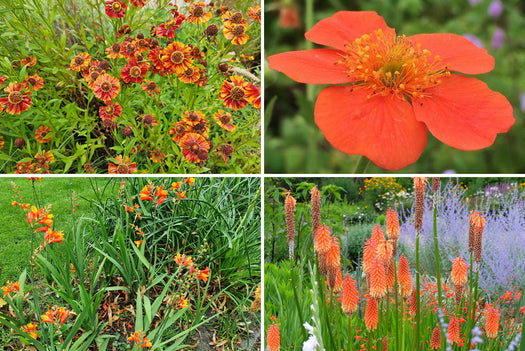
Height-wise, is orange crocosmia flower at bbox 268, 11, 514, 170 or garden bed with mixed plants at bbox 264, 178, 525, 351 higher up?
orange crocosmia flower at bbox 268, 11, 514, 170

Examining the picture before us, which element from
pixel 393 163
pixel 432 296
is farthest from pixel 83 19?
pixel 432 296

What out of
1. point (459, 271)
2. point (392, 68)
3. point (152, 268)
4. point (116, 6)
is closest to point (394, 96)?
point (392, 68)

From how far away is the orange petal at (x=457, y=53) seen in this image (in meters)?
1.13

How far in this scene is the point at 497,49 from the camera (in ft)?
6.21

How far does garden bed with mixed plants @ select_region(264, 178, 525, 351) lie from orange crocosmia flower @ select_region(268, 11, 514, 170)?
0.14 m

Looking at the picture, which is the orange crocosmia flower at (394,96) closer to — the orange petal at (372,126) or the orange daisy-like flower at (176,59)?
the orange petal at (372,126)

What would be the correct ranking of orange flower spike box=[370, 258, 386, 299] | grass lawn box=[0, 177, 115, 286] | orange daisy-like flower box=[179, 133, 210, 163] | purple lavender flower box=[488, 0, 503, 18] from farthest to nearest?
purple lavender flower box=[488, 0, 503, 18] → grass lawn box=[0, 177, 115, 286] → orange daisy-like flower box=[179, 133, 210, 163] → orange flower spike box=[370, 258, 386, 299]

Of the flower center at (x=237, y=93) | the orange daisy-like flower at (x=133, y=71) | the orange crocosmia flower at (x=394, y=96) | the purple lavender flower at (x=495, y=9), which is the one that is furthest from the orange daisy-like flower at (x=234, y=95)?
the purple lavender flower at (x=495, y=9)

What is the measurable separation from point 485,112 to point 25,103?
4.80 feet

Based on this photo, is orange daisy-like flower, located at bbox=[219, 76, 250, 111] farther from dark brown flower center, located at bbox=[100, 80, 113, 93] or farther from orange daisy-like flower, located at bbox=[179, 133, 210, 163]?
dark brown flower center, located at bbox=[100, 80, 113, 93]

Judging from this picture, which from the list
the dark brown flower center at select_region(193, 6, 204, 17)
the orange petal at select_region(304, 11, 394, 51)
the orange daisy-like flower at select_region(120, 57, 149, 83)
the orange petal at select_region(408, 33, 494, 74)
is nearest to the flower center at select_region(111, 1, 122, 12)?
the orange daisy-like flower at select_region(120, 57, 149, 83)

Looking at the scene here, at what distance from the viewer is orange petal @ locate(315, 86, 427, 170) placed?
0.98 metres

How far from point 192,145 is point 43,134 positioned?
23.5 inches

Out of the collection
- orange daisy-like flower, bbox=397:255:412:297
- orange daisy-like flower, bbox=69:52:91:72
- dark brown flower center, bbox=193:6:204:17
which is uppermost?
dark brown flower center, bbox=193:6:204:17
